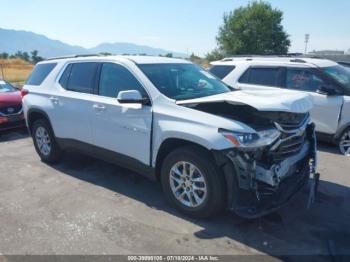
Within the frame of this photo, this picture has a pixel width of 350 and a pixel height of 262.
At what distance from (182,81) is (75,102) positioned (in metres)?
1.65

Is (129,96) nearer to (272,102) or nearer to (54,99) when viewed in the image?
(272,102)

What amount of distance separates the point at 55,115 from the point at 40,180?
1.05 meters

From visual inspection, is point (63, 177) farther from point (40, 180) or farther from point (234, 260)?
point (234, 260)

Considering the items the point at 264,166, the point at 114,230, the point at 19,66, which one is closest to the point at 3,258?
the point at 114,230

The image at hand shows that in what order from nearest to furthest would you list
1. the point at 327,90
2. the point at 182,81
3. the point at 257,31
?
the point at 182,81 < the point at 327,90 < the point at 257,31

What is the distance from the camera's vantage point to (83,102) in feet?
16.0

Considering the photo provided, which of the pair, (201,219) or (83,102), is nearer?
(201,219)

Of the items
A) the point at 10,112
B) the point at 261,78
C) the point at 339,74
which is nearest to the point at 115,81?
the point at 261,78

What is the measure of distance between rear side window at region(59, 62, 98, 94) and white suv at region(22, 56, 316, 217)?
2 centimetres

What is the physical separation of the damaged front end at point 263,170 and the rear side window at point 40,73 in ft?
12.3

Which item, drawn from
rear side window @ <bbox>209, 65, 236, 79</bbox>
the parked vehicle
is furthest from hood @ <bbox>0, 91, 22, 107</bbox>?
rear side window @ <bbox>209, 65, 236, 79</bbox>

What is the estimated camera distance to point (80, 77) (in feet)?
17.0

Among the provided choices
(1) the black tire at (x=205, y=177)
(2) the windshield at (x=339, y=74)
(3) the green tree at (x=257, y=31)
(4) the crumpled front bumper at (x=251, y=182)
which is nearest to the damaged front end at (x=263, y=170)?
(4) the crumpled front bumper at (x=251, y=182)

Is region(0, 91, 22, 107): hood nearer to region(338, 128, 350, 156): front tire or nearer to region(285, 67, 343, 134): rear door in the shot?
region(285, 67, 343, 134): rear door
